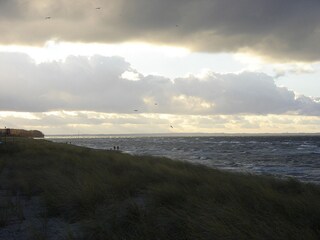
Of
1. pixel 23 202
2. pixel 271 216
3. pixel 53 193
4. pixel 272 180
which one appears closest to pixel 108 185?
pixel 53 193

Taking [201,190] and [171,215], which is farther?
[201,190]

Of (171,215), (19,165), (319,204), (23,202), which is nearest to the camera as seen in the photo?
(171,215)

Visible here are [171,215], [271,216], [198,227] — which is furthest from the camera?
[171,215]

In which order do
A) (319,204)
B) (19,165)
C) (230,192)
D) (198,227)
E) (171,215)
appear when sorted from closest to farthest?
(198,227) < (171,215) < (319,204) < (230,192) < (19,165)

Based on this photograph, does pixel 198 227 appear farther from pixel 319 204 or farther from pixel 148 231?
pixel 319 204

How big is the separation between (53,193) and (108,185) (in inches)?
62.1

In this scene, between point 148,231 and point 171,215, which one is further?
point 171,215

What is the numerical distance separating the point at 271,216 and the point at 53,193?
6.26 meters

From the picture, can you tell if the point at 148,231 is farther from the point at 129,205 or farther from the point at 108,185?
the point at 108,185

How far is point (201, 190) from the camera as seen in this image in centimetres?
1057

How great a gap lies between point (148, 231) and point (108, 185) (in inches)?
187

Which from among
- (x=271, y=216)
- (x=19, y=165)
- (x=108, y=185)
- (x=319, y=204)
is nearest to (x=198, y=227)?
(x=271, y=216)

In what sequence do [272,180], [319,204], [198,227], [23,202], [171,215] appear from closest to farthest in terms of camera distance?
[198,227]
[171,215]
[319,204]
[23,202]
[272,180]

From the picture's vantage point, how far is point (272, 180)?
15664 mm
